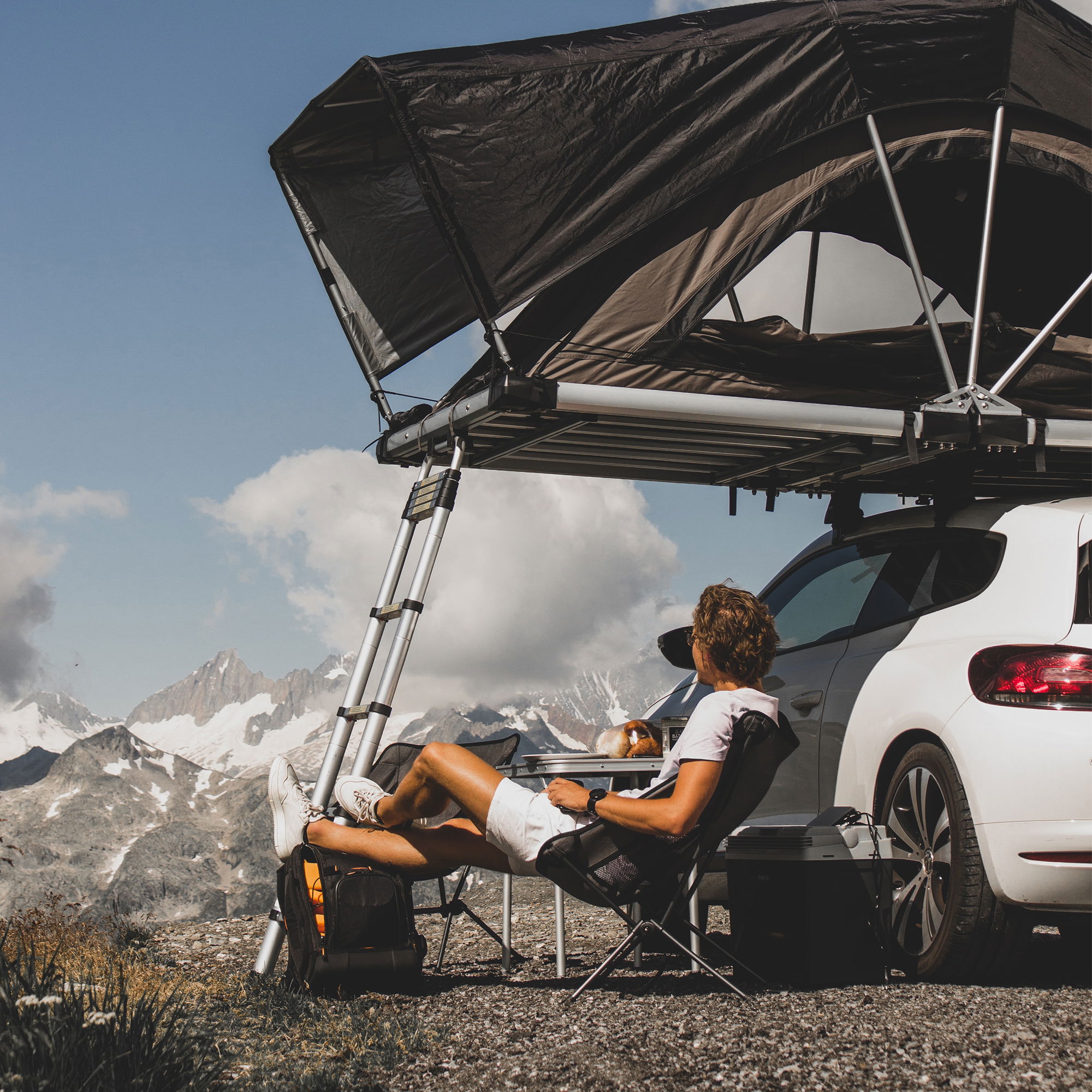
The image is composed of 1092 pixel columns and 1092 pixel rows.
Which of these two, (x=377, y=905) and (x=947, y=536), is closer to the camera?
(x=377, y=905)

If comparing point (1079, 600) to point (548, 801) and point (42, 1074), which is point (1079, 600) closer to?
point (548, 801)

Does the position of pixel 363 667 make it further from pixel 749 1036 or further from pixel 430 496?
pixel 749 1036

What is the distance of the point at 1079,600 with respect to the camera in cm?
409

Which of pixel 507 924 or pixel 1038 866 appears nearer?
pixel 1038 866

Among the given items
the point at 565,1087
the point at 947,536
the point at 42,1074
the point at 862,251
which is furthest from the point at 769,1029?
the point at 862,251

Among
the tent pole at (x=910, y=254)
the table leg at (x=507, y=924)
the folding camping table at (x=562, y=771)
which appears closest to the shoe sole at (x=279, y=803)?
the folding camping table at (x=562, y=771)

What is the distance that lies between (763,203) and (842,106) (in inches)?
24.4

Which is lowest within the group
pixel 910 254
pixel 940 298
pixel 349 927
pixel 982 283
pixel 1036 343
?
pixel 349 927

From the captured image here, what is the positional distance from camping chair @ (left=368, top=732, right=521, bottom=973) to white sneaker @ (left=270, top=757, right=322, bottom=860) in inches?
A: 19.2

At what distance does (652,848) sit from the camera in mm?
3889

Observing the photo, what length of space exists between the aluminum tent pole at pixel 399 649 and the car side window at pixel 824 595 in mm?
1629

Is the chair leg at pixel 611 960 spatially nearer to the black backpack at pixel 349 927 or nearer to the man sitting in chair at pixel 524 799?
the man sitting in chair at pixel 524 799

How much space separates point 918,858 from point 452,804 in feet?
6.66

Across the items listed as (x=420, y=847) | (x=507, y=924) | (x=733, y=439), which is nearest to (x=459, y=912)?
(x=507, y=924)
